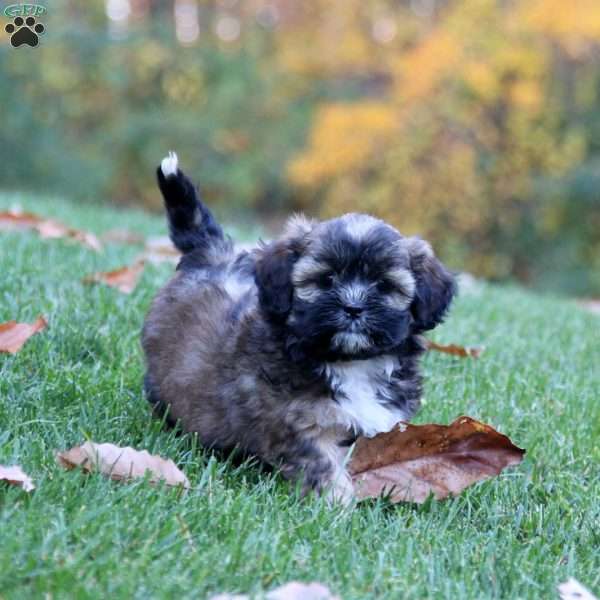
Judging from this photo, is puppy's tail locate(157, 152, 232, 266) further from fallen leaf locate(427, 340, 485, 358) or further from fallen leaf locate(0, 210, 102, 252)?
fallen leaf locate(0, 210, 102, 252)

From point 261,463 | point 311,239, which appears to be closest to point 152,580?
point 261,463

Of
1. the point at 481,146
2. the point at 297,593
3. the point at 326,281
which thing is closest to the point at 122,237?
the point at 326,281

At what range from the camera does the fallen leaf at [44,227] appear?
6223mm

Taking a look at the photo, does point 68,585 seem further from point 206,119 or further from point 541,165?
point 206,119

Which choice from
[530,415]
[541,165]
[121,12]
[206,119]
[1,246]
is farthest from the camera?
[121,12]

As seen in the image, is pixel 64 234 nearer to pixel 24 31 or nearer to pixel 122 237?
pixel 122 237

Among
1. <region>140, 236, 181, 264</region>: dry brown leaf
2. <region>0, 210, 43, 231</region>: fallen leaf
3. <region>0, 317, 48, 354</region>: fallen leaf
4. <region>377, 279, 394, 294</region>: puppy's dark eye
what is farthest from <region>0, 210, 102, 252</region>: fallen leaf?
<region>377, 279, 394, 294</region>: puppy's dark eye

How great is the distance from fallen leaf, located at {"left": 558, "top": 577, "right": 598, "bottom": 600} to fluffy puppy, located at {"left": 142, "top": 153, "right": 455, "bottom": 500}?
0.72 meters

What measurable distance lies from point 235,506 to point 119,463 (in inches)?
13.2

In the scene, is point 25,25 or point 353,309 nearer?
point 353,309

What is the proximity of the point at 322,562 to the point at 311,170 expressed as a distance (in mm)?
12628

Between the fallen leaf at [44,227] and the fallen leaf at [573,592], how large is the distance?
4031 millimetres

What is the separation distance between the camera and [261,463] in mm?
3236

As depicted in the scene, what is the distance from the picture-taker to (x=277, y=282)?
317 centimetres
